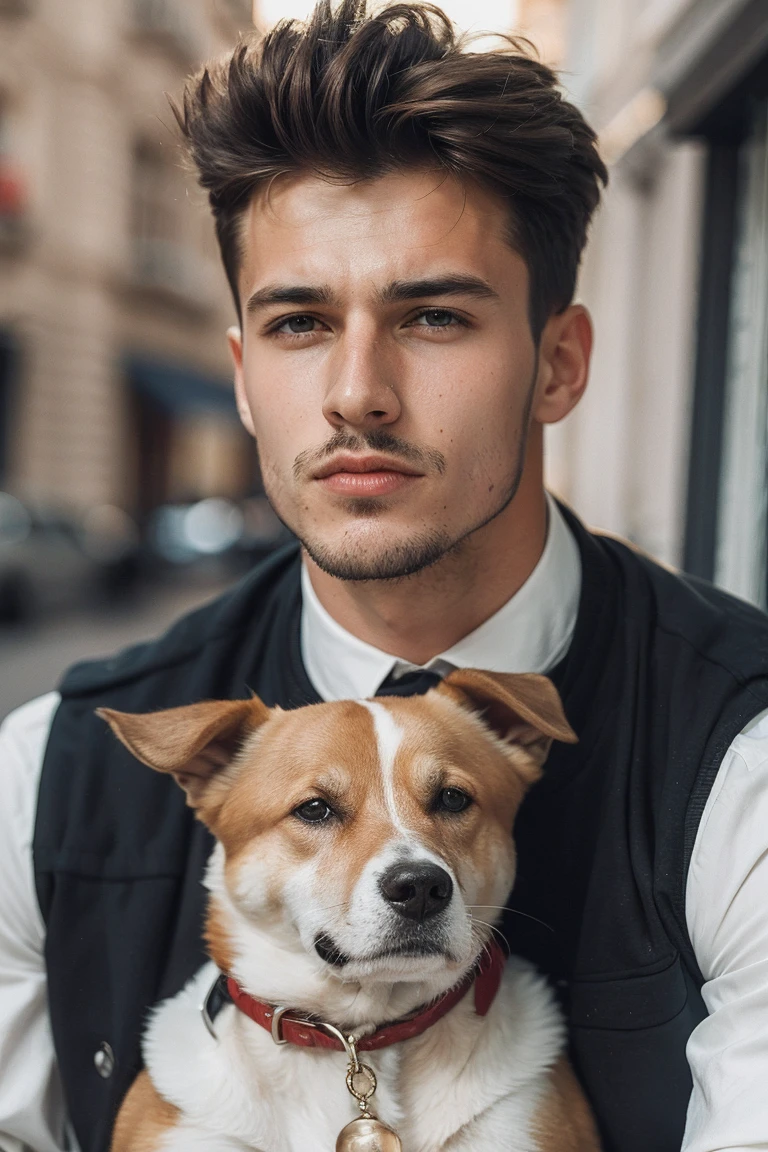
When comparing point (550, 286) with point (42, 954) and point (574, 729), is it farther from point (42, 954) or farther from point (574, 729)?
point (42, 954)

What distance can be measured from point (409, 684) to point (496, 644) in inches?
6.5

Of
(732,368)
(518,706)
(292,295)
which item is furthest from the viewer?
(732,368)

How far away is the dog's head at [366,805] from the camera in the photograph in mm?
1696

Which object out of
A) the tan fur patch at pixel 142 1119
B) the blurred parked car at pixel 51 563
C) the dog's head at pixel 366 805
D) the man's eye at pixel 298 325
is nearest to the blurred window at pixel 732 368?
the dog's head at pixel 366 805

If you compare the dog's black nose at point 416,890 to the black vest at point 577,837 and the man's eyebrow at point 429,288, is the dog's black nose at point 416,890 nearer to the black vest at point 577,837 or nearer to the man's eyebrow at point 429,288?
the black vest at point 577,837

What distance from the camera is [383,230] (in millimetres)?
1811

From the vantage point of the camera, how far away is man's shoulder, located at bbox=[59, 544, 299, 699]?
6.93ft

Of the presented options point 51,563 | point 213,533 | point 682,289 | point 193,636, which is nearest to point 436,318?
point 193,636

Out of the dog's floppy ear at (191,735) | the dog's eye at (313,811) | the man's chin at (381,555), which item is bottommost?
the dog's eye at (313,811)

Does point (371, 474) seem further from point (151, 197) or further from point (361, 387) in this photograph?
point (151, 197)

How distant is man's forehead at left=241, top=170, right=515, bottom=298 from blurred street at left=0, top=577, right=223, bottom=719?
6.73 meters

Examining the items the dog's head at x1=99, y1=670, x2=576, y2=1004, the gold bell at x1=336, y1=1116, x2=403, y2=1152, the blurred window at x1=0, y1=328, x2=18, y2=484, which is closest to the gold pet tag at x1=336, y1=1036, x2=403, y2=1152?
the gold bell at x1=336, y1=1116, x2=403, y2=1152

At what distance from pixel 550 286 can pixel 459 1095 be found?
1340 millimetres

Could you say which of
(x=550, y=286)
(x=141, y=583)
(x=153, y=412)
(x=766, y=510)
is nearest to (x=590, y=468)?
(x=766, y=510)
